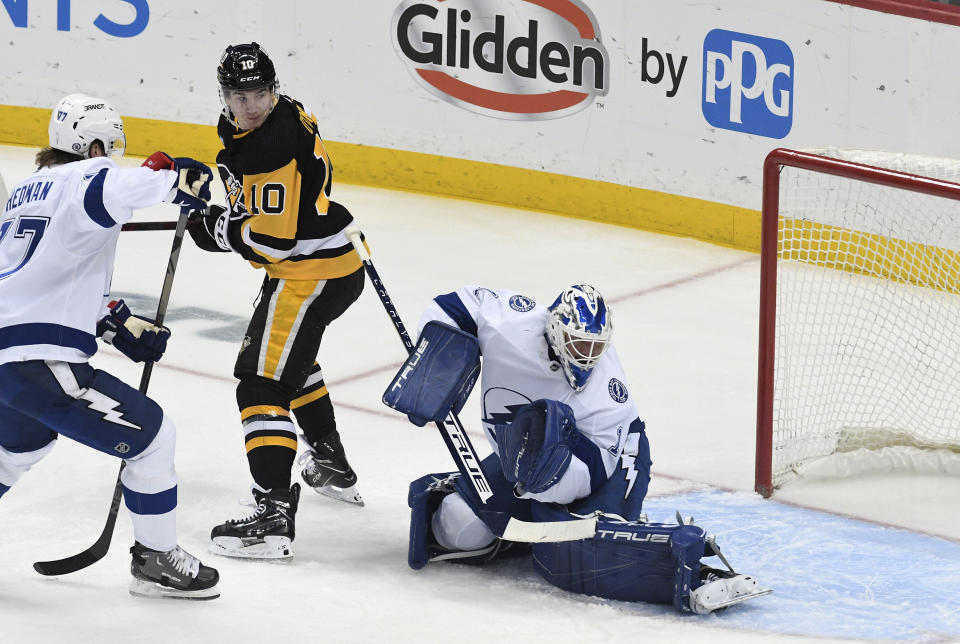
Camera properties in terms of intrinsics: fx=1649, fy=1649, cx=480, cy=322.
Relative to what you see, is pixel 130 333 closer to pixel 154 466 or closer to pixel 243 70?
pixel 154 466

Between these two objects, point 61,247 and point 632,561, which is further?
point 632,561

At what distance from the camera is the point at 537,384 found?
4.03 meters

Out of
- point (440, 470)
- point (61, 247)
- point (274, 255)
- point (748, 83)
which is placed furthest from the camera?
point (748, 83)

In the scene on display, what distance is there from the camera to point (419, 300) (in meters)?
6.81

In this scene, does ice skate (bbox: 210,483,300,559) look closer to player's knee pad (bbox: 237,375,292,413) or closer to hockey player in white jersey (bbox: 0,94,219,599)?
player's knee pad (bbox: 237,375,292,413)

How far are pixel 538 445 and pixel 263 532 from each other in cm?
85

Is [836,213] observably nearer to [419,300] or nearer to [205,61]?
[419,300]

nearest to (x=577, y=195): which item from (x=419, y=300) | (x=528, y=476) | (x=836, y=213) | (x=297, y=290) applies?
(x=419, y=300)

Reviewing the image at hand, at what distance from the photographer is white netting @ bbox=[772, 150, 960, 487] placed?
5.11 meters

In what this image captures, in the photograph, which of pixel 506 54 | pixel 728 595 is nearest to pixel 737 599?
pixel 728 595

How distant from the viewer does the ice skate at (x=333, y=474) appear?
4.71 m

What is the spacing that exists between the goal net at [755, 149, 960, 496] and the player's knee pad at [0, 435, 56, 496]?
2.15 metres

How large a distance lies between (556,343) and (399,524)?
899mm

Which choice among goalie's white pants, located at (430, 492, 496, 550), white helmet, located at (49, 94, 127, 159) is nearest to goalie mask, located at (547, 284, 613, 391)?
goalie's white pants, located at (430, 492, 496, 550)
